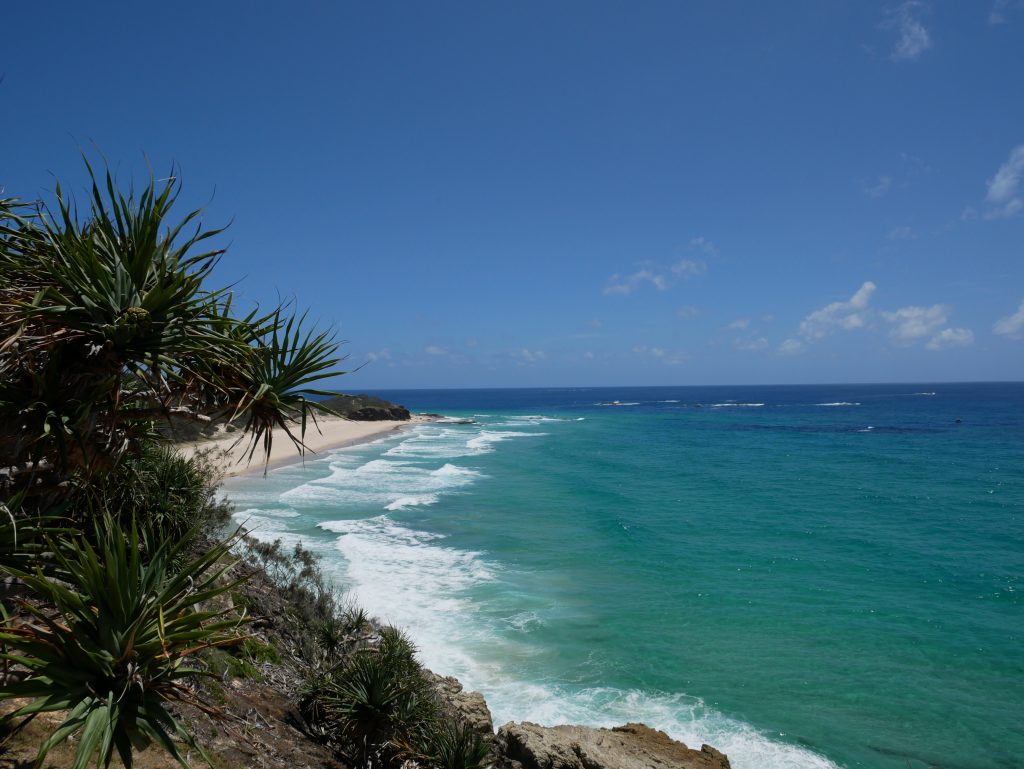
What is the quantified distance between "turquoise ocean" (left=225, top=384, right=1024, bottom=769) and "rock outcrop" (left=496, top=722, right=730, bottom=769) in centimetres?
190

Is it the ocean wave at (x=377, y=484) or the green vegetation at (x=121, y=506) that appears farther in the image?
the ocean wave at (x=377, y=484)

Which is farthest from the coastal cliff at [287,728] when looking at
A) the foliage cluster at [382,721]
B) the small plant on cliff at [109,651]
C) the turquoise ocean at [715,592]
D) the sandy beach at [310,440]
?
the sandy beach at [310,440]

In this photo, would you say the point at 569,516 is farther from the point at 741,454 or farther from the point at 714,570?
the point at 741,454

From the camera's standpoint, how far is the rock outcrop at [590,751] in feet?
23.8

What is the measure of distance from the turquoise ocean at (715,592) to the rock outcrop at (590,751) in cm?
190

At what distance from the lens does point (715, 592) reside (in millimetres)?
16297

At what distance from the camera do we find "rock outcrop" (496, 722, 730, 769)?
7258 millimetres

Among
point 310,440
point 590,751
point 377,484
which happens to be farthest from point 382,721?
point 310,440

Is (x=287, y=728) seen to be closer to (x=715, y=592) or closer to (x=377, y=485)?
(x=715, y=592)

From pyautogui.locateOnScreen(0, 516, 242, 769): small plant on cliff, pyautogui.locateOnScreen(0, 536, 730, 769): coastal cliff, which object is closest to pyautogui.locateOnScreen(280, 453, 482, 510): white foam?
pyautogui.locateOnScreen(0, 536, 730, 769): coastal cliff

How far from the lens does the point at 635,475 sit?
1406 inches

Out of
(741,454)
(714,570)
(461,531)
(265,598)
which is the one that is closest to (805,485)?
(741,454)

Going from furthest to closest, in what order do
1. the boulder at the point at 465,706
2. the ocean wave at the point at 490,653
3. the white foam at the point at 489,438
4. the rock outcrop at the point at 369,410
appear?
the rock outcrop at the point at 369,410 < the white foam at the point at 489,438 < the ocean wave at the point at 490,653 < the boulder at the point at 465,706

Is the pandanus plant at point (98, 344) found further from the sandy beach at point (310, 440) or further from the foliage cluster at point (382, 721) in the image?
the sandy beach at point (310, 440)
